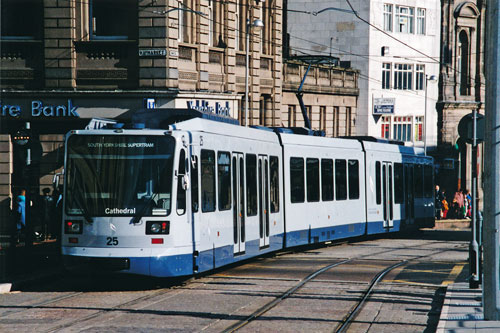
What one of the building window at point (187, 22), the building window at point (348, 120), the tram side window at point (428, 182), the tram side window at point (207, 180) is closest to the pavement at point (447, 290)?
the tram side window at point (207, 180)

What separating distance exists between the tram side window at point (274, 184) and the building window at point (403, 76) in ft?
124

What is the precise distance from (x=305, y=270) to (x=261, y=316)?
6088 mm

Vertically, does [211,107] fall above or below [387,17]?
below

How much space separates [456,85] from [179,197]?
1910 inches

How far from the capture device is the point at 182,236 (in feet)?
52.5

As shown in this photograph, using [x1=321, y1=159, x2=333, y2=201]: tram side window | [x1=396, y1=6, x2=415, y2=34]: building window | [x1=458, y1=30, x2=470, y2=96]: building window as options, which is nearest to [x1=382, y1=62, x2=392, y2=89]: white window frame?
[x1=396, y1=6, x2=415, y2=34]: building window

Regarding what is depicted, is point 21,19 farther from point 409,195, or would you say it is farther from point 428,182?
point 428,182

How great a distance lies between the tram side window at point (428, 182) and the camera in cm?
3388

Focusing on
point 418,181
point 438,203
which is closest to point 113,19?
point 418,181

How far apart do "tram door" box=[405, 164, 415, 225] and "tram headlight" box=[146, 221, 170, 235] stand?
17335mm

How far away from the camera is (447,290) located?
51.8ft

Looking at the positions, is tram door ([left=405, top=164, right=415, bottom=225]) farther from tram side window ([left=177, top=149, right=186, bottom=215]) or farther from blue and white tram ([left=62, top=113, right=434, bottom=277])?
tram side window ([left=177, top=149, right=186, bottom=215])

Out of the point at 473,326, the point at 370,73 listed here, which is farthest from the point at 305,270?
the point at 370,73

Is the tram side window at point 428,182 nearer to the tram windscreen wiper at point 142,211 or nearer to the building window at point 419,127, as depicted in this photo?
the tram windscreen wiper at point 142,211
